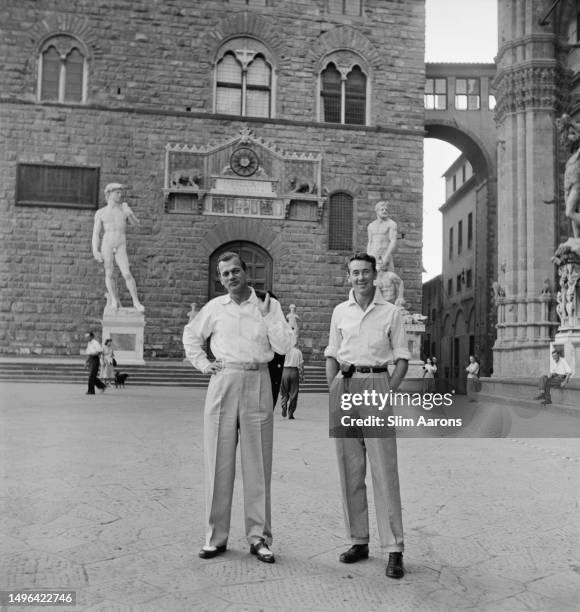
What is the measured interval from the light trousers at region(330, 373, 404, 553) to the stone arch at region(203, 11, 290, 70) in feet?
67.0

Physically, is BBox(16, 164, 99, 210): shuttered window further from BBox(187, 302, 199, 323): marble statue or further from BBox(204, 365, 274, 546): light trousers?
BBox(204, 365, 274, 546): light trousers

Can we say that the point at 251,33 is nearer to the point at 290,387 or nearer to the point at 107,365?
the point at 107,365

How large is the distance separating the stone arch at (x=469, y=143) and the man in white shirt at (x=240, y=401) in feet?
103

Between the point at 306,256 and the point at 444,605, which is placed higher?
the point at 306,256

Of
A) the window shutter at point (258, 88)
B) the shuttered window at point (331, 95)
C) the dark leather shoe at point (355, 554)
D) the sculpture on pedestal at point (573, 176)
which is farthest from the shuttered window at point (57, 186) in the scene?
the dark leather shoe at point (355, 554)

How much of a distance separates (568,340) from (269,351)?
36.0ft

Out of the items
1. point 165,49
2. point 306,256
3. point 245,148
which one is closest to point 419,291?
point 306,256

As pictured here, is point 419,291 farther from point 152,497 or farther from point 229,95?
point 152,497

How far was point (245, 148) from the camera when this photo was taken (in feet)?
72.5

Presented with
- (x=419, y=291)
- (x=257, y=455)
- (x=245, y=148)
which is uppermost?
(x=245, y=148)

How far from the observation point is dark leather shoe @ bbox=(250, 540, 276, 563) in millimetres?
3697

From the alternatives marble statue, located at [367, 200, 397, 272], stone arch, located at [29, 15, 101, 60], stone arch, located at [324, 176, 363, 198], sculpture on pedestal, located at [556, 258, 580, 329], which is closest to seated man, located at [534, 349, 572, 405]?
sculpture on pedestal, located at [556, 258, 580, 329]

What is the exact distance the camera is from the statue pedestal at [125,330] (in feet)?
62.8

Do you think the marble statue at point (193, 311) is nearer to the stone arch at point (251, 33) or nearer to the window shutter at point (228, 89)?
the window shutter at point (228, 89)
